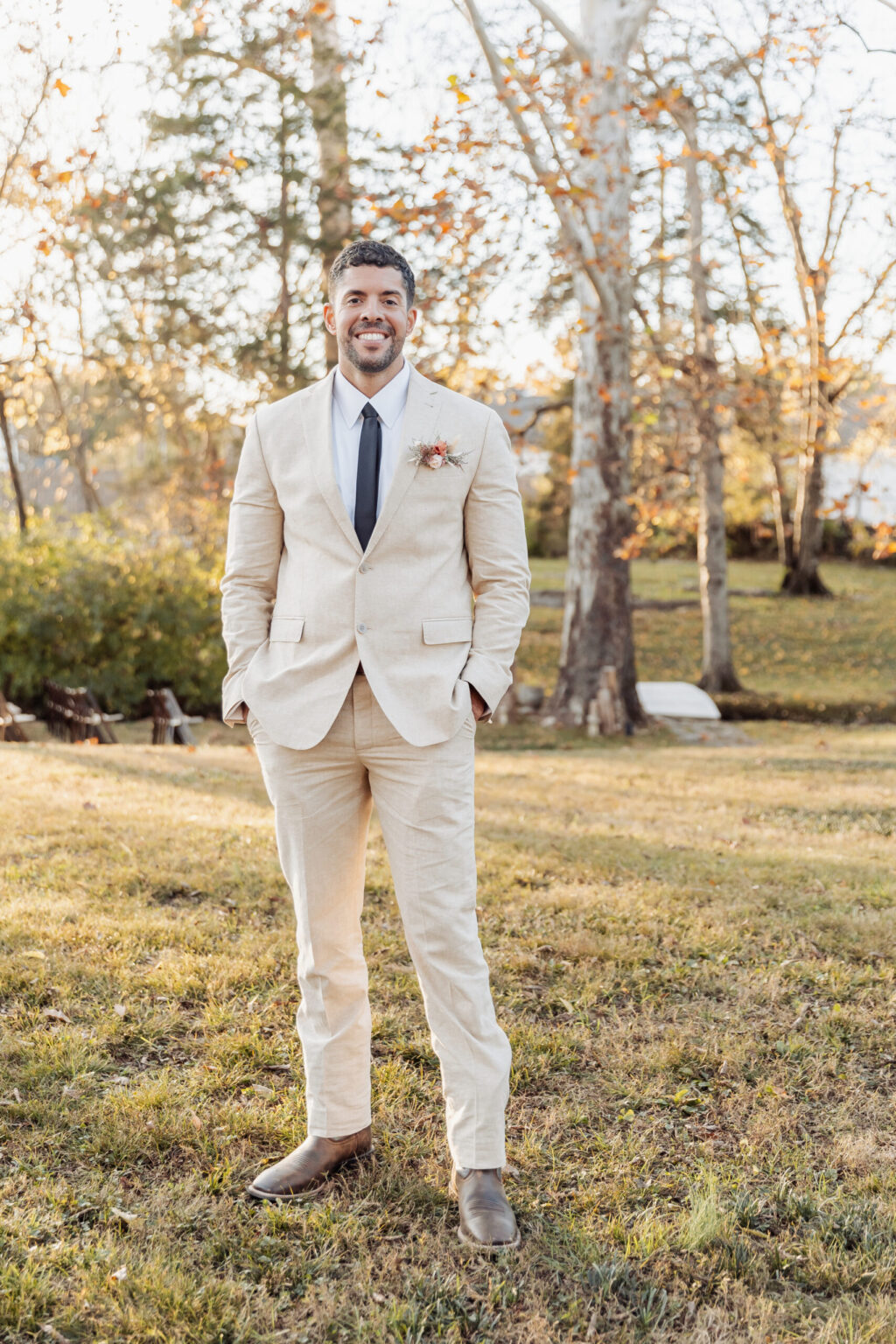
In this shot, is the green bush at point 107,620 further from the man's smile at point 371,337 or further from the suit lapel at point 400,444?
the man's smile at point 371,337

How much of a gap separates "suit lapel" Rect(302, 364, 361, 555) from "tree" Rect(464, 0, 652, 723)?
8505 mm

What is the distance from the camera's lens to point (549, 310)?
1636cm

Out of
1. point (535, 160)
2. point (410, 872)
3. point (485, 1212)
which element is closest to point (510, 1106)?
point (485, 1212)

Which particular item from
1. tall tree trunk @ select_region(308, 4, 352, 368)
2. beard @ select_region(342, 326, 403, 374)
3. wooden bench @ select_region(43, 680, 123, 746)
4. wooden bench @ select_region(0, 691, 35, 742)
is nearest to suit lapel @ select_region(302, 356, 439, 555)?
beard @ select_region(342, 326, 403, 374)

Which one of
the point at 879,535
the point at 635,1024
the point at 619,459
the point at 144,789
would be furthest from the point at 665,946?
the point at 619,459

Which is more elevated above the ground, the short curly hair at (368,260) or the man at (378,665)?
the short curly hair at (368,260)

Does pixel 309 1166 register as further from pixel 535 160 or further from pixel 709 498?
pixel 709 498

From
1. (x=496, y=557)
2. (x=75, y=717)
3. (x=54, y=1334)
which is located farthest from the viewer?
(x=75, y=717)

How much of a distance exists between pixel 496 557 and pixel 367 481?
1.29ft

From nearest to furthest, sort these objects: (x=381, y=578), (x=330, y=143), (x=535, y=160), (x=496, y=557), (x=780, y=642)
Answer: (x=381, y=578)
(x=496, y=557)
(x=535, y=160)
(x=330, y=143)
(x=780, y=642)

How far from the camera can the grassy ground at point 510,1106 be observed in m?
2.53

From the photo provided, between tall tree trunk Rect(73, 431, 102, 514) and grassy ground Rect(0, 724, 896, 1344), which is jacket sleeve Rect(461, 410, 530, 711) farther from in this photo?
tall tree trunk Rect(73, 431, 102, 514)

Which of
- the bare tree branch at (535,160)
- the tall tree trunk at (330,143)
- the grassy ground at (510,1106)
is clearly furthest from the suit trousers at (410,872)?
the tall tree trunk at (330,143)

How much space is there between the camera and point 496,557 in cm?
292
